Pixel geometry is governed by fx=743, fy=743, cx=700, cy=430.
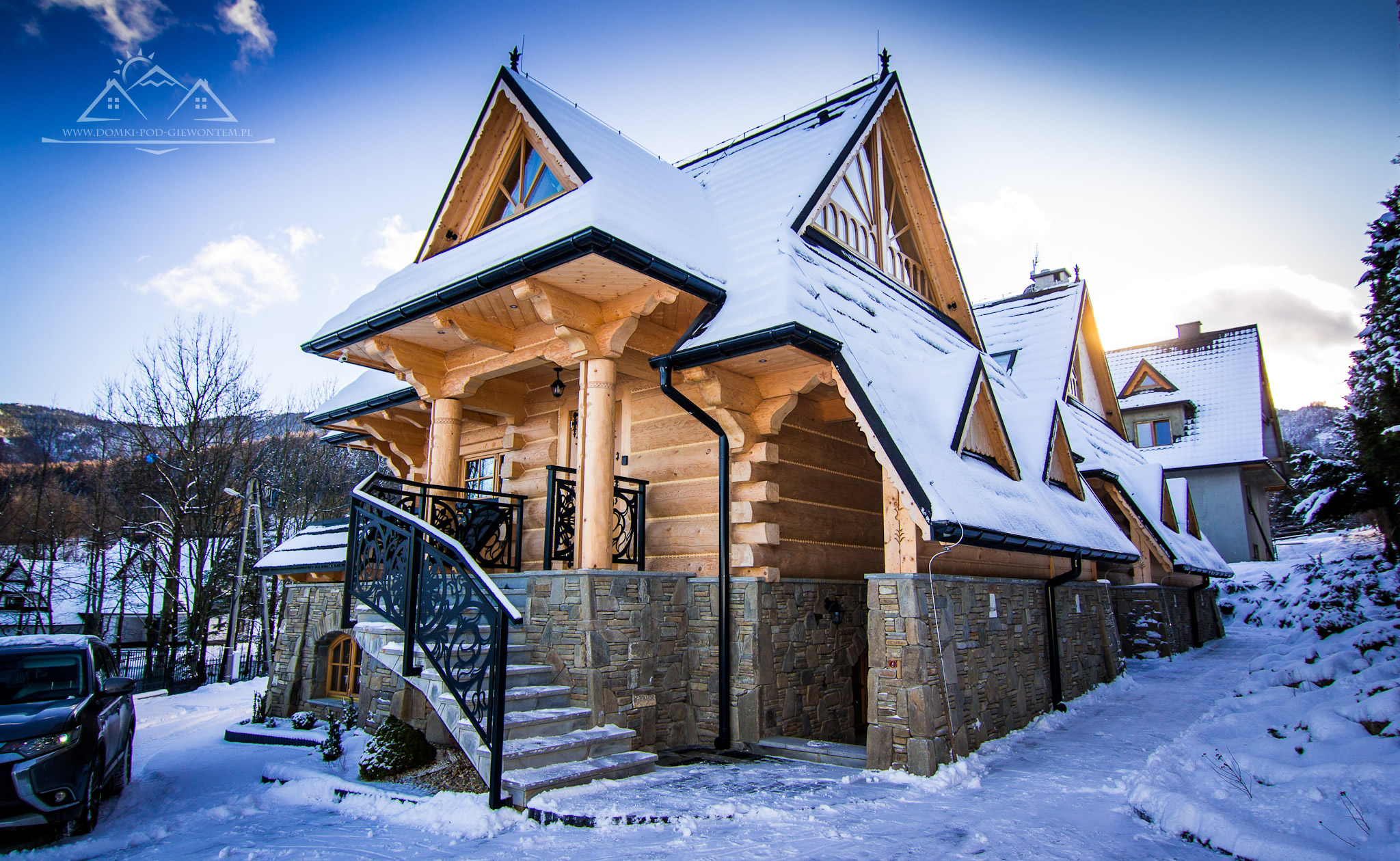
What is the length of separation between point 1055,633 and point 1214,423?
22.4m

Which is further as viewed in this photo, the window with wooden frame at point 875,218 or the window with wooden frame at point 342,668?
the window with wooden frame at point 342,668

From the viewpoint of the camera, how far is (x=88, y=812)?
593 centimetres

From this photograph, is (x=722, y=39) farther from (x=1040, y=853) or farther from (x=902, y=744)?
(x=1040, y=853)

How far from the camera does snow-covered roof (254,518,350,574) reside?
1240 cm

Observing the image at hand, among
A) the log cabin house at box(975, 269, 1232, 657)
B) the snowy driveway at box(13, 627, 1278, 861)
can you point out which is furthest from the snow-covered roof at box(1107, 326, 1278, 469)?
the snowy driveway at box(13, 627, 1278, 861)

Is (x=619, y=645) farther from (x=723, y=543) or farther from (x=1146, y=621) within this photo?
(x=1146, y=621)

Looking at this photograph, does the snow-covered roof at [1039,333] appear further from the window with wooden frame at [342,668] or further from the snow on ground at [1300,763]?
the window with wooden frame at [342,668]

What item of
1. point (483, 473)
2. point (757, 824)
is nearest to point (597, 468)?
point (757, 824)

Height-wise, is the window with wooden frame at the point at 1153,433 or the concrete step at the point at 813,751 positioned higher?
the window with wooden frame at the point at 1153,433

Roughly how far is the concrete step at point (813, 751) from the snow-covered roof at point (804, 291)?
90.6 inches

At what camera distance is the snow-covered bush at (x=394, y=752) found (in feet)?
25.1

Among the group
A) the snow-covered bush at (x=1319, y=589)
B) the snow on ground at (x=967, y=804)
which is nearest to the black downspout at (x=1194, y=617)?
the snow-covered bush at (x=1319, y=589)

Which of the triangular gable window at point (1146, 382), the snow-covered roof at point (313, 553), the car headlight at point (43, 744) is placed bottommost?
the car headlight at point (43, 744)

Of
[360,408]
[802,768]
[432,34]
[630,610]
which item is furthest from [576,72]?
[802,768]
